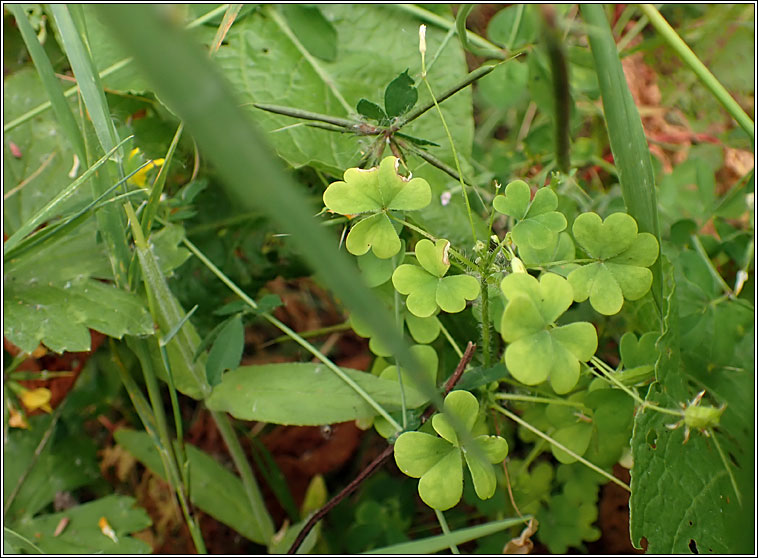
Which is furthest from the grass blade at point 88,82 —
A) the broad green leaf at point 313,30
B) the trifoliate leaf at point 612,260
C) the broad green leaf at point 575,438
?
the broad green leaf at point 575,438

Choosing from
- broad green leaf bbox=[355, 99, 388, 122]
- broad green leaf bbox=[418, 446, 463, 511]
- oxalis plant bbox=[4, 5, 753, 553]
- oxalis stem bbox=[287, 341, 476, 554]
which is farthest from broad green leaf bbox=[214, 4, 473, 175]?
broad green leaf bbox=[418, 446, 463, 511]

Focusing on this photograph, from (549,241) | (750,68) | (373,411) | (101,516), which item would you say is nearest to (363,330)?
(373,411)

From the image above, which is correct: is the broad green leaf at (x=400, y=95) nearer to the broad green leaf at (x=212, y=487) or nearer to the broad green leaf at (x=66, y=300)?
the broad green leaf at (x=66, y=300)

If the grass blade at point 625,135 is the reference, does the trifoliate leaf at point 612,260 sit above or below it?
below

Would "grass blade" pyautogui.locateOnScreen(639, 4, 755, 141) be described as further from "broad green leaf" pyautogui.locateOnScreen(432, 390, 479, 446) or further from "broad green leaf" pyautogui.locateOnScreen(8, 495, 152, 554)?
"broad green leaf" pyautogui.locateOnScreen(8, 495, 152, 554)

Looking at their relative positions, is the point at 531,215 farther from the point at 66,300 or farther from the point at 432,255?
the point at 66,300

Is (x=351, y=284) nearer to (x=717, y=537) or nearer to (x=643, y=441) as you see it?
(x=643, y=441)

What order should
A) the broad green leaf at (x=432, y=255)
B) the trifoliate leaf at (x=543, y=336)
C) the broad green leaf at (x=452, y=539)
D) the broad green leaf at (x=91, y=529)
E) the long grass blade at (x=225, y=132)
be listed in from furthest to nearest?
the broad green leaf at (x=91, y=529) < the broad green leaf at (x=452, y=539) < the broad green leaf at (x=432, y=255) < the trifoliate leaf at (x=543, y=336) < the long grass blade at (x=225, y=132)
